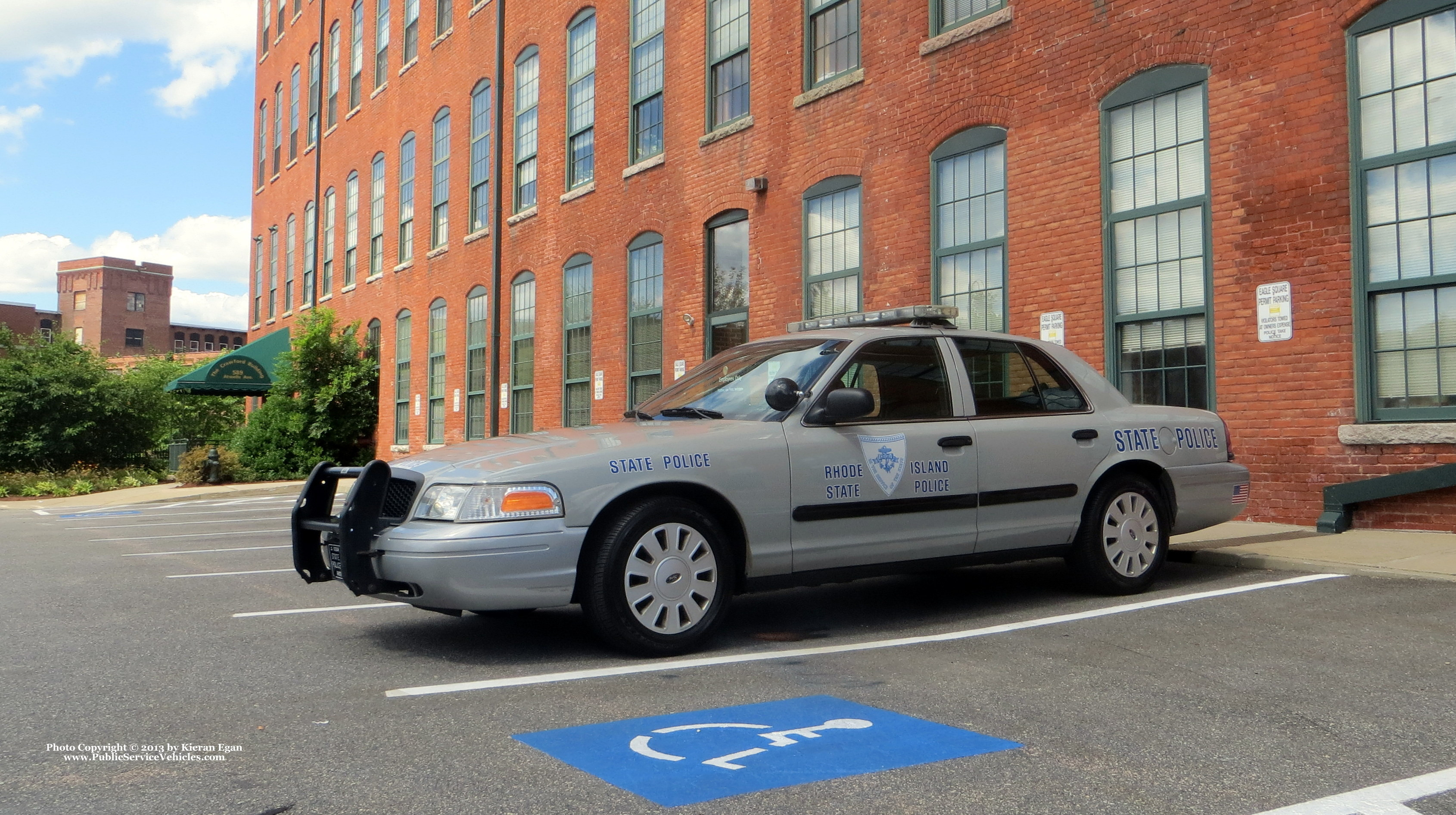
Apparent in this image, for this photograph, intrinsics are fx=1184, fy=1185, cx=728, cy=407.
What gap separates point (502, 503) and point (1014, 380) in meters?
3.29

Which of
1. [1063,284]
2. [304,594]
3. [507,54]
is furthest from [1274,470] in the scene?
[507,54]

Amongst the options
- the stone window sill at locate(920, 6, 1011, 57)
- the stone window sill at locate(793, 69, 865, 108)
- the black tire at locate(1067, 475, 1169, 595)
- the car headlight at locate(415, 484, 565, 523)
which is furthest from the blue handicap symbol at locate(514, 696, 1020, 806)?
the stone window sill at locate(793, 69, 865, 108)

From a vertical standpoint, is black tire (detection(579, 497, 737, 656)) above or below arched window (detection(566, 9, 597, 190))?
below

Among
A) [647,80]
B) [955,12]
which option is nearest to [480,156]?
[647,80]

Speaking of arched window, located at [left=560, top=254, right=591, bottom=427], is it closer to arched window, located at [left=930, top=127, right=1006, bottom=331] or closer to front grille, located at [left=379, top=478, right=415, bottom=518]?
arched window, located at [left=930, top=127, right=1006, bottom=331]

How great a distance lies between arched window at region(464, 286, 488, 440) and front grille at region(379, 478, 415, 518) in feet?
63.0

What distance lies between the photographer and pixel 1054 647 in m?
5.79

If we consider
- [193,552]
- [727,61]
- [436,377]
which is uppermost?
[727,61]

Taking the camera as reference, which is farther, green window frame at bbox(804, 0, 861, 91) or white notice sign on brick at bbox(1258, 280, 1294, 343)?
green window frame at bbox(804, 0, 861, 91)

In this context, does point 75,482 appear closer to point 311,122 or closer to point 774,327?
point 311,122

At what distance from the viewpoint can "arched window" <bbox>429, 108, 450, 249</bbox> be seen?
88.4 ft

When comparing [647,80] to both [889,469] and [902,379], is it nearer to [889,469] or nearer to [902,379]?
[902,379]

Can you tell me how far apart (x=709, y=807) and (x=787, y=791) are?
271mm

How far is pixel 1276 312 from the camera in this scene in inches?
394
